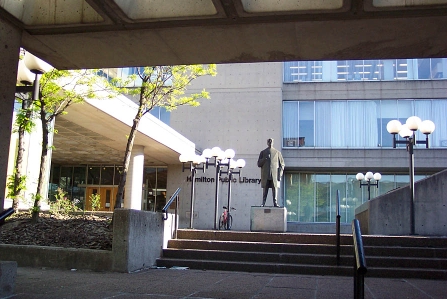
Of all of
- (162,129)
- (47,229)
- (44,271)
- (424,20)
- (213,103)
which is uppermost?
(213,103)

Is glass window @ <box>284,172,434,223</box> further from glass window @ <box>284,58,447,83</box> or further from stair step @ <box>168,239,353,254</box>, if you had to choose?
stair step @ <box>168,239,353,254</box>

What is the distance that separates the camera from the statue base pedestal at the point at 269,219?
48.2ft

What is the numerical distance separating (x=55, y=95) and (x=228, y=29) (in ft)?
25.6

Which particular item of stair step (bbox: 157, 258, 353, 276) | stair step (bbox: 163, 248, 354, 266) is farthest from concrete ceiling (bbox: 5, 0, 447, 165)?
stair step (bbox: 163, 248, 354, 266)

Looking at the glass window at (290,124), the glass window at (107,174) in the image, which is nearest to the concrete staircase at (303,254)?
the glass window at (290,124)

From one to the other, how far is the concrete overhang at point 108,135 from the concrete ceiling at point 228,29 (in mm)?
9840

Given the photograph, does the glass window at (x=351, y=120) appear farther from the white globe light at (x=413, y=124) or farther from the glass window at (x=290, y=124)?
the white globe light at (x=413, y=124)

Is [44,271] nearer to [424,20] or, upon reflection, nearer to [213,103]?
[424,20]

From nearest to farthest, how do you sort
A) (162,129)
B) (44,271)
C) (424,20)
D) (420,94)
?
(424,20) → (44,271) → (162,129) → (420,94)

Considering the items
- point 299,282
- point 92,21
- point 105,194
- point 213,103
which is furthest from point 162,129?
point 92,21

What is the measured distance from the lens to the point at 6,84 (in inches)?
265

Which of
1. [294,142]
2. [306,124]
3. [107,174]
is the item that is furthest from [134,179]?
[306,124]

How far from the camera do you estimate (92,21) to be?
6.84 m

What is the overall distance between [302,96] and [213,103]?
6147mm
